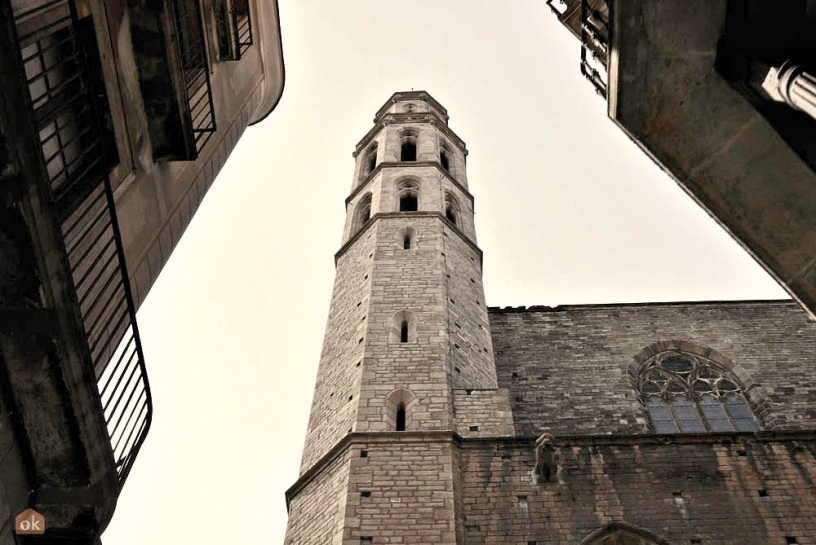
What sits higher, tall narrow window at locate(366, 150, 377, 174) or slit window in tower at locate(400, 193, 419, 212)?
tall narrow window at locate(366, 150, 377, 174)

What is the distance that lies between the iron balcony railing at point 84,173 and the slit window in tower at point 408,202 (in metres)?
14.2

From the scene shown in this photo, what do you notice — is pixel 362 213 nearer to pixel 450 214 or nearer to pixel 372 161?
pixel 450 214

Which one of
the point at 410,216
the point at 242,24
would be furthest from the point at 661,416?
the point at 242,24

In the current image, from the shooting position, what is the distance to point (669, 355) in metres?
14.9

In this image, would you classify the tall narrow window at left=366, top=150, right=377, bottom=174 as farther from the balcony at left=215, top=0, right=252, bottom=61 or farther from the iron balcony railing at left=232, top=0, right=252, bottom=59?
the balcony at left=215, top=0, right=252, bottom=61

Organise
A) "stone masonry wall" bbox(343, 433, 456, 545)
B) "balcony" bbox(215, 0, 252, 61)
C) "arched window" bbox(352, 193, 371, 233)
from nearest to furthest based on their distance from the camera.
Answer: "balcony" bbox(215, 0, 252, 61), "stone masonry wall" bbox(343, 433, 456, 545), "arched window" bbox(352, 193, 371, 233)

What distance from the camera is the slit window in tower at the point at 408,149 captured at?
957 inches

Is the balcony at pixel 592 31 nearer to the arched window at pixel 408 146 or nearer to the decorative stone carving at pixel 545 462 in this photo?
the decorative stone carving at pixel 545 462

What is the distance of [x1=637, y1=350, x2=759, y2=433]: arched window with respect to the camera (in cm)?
1301

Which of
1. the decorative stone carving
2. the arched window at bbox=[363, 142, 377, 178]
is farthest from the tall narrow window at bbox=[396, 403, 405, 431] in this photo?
the arched window at bbox=[363, 142, 377, 178]

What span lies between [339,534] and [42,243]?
5.26m

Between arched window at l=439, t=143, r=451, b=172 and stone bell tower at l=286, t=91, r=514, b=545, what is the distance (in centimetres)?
374

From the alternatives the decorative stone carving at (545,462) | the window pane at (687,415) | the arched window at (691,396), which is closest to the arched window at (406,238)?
the arched window at (691,396)

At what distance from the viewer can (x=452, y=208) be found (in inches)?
779
